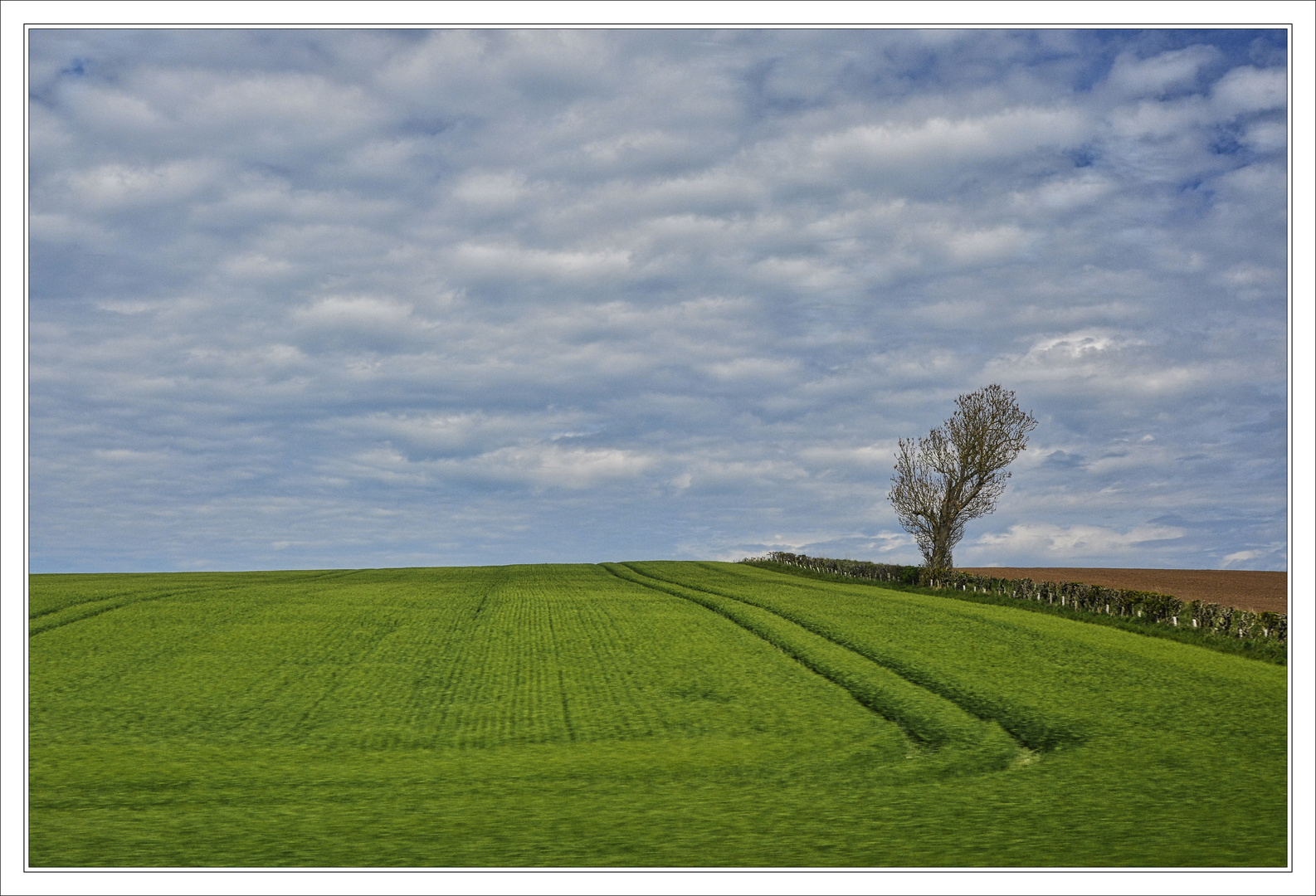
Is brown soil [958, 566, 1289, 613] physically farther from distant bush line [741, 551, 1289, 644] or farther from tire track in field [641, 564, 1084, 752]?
tire track in field [641, 564, 1084, 752]

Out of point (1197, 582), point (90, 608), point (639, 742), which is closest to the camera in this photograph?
point (639, 742)

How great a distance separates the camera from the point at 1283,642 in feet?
113

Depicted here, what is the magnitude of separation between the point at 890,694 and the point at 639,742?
26.8ft

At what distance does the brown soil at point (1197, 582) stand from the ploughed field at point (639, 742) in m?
19.1

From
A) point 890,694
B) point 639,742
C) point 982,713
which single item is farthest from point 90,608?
point 982,713

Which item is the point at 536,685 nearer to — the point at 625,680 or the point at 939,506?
the point at 625,680

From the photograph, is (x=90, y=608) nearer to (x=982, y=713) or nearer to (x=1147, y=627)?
(x=982, y=713)

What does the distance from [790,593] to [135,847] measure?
43.5 metres

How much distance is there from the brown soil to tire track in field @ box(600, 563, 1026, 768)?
2021cm

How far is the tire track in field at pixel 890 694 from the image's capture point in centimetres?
2073

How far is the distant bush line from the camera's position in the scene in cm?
3641

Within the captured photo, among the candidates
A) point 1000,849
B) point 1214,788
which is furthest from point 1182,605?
point 1000,849

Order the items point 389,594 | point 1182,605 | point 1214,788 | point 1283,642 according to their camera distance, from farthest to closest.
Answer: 1. point 389,594
2. point 1182,605
3. point 1283,642
4. point 1214,788

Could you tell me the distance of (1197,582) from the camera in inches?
2790
